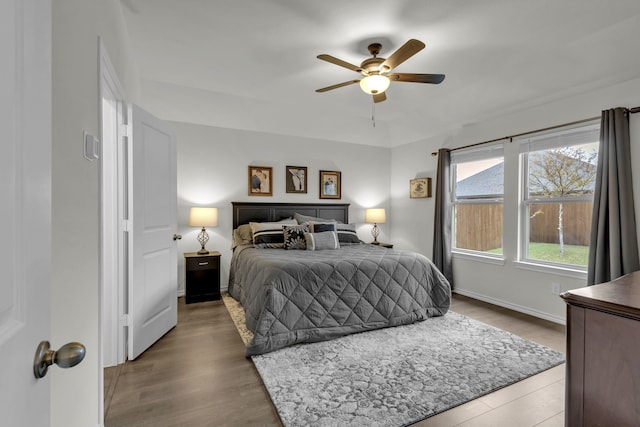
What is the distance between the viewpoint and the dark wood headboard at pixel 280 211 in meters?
4.51

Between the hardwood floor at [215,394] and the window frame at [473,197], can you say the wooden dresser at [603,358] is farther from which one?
the window frame at [473,197]

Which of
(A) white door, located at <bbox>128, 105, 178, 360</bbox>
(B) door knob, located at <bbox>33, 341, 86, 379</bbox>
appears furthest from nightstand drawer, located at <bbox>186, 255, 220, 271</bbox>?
(B) door knob, located at <bbox>33, 341, 86, 379</bbox>

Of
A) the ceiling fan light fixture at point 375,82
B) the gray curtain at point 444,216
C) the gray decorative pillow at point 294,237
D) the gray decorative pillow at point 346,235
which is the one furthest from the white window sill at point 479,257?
the ceiling fan light fixture at point 375,82

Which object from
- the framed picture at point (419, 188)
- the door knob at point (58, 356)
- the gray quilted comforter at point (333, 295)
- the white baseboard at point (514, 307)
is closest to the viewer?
the door knob at point (58, 356)

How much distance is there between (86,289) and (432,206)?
14.5 feet

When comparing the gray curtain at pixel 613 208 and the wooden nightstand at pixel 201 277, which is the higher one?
the gray curtain at pixel 613 208

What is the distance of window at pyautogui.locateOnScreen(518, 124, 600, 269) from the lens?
319 cm

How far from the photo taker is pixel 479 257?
416 cm

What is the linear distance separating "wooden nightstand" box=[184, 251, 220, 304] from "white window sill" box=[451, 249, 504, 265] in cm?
332

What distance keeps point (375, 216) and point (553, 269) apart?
2.52m

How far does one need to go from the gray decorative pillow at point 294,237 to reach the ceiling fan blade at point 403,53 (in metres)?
2.10

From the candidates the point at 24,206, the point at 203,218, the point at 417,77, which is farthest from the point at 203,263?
the point at 24,206

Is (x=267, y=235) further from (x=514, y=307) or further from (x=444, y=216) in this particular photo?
(x=514, y=307)

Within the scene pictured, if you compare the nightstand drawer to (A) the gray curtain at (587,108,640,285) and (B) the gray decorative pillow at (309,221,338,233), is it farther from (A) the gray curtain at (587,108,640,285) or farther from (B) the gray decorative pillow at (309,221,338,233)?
(A) the gray curtain at (587,108,640,285)
